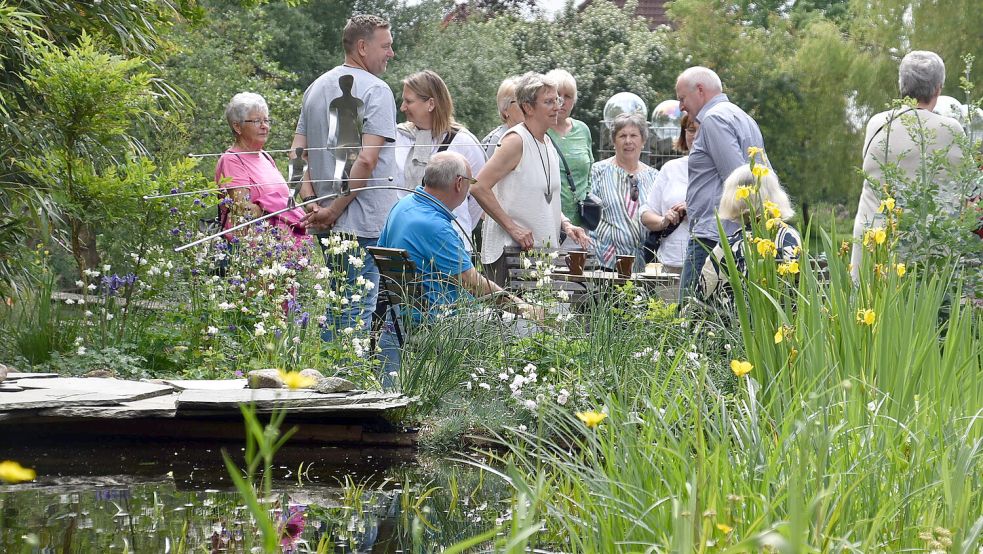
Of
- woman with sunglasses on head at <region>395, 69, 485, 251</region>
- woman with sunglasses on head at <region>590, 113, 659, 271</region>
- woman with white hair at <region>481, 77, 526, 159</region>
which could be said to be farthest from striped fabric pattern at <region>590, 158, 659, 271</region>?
woman with sunglasses on head at <region>395, 69, 485, 251</region>

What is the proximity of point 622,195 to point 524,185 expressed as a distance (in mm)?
1467

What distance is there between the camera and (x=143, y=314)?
19.6 ft

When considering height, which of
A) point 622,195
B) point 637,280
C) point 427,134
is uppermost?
point 427,134

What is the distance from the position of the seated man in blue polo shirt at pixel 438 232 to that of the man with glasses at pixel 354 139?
43 centimetres

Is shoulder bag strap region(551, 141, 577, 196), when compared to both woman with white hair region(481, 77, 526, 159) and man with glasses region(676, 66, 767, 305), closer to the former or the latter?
woman with white hair region(481, 77, 526, 159)

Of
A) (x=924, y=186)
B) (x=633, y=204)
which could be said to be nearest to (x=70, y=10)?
(x=633, y=204)

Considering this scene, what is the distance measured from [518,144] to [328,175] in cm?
102

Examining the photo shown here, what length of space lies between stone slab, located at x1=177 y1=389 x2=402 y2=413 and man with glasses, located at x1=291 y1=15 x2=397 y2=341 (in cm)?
148

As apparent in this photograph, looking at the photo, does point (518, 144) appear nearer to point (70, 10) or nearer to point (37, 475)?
point (70, 10)

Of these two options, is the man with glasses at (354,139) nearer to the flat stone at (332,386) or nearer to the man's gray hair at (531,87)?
the man's gray hair at (531,87)

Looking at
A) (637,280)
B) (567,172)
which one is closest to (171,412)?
(637,280)

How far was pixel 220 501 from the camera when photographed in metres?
3.64

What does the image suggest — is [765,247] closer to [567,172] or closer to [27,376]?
[27,376]

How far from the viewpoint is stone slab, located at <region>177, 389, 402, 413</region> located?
4.35 metres
